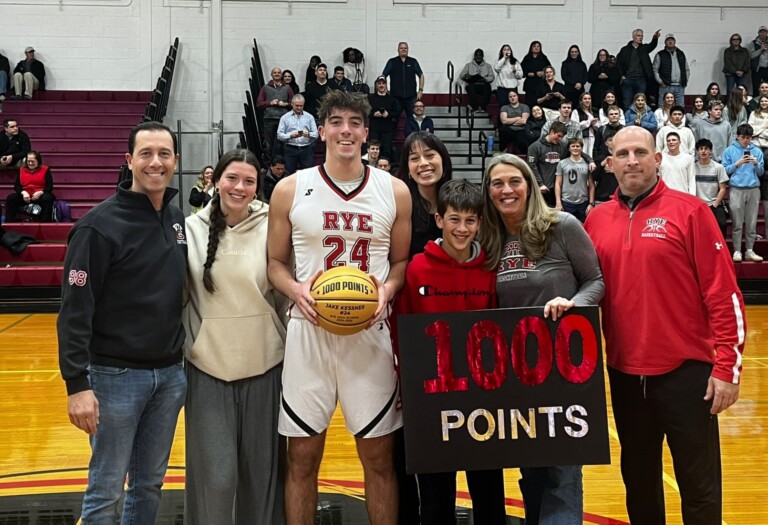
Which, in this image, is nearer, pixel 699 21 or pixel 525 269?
pixel 525 269

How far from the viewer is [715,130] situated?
501 inches

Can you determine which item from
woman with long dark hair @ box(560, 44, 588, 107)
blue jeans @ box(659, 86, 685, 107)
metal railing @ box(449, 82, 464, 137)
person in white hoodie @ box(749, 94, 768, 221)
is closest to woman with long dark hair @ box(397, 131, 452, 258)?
person in white hoodie @ box(749, 94, 768, 221)

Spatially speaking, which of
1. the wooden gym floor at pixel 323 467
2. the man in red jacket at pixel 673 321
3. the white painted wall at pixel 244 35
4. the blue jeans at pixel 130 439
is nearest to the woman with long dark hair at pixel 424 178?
the man in red jacket at pixel 673 321

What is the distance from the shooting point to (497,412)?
309 centimetres

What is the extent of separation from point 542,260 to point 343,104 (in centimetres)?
100

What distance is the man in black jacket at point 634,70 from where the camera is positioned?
577 inches

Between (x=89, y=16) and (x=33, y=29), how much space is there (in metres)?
1.12

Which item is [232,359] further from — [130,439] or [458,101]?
[458,101]

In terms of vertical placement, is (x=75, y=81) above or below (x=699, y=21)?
below

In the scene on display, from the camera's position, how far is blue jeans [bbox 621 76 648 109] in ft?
48.0

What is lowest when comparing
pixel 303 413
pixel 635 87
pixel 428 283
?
pixel 303 413

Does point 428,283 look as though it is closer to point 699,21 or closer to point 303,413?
point 303,413

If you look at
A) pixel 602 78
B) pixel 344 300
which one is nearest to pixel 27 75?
pixel 602 78

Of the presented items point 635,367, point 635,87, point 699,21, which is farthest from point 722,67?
point 635,367
